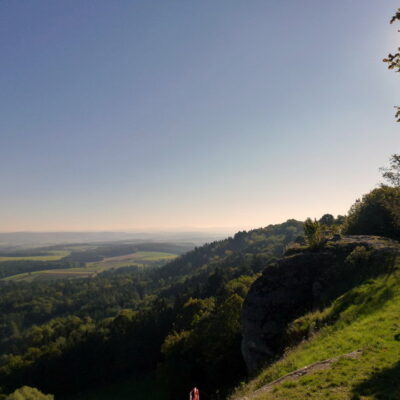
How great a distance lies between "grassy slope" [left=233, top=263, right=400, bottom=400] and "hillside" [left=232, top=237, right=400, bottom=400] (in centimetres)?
3

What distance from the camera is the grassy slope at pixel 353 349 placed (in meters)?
8.09

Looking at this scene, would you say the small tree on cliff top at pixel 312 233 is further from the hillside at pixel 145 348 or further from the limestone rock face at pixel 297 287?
the hillside at pixel 145 348

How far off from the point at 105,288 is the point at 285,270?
159154mm

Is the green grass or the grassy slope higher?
the grassy slope

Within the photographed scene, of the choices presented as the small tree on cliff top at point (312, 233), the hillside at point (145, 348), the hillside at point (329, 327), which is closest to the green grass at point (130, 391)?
the hillside at point (145, 348)

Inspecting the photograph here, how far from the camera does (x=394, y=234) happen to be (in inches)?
1330

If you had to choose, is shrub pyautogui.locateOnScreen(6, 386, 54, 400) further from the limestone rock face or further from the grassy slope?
the grassy slope

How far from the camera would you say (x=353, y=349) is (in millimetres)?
10906

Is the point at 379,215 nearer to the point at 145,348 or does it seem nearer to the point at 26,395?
the point at 145,348

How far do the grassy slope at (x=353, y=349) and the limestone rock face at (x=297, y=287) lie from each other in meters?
2.64

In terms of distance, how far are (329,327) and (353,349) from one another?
316 centimetres

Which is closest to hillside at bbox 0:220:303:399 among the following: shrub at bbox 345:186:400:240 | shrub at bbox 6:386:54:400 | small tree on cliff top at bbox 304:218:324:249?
shrub at bbox 6:386:54:400

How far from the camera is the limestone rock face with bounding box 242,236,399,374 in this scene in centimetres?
1945

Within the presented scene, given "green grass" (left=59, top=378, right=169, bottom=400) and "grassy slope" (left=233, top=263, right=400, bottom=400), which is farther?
"green grass" (left=59, top=378, right=169, bottom=400)
